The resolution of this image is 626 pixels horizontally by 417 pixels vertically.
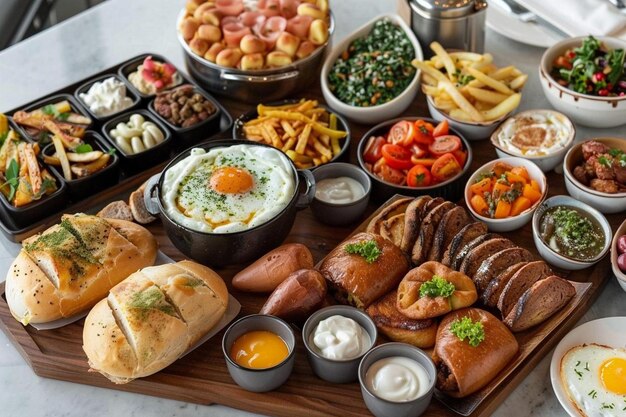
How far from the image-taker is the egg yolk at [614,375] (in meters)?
3.73

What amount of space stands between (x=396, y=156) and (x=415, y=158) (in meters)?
0.12

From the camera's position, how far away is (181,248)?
437cm

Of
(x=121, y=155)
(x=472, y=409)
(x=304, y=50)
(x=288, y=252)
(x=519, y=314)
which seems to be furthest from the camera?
(x=304, y=50)

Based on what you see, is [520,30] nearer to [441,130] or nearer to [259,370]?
[441,130]

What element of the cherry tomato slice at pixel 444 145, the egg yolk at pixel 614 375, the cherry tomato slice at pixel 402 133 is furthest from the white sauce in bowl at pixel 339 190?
the egg yolk at pixel 614 375

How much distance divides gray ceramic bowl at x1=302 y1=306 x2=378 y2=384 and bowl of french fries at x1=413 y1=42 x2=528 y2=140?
5.81 feet

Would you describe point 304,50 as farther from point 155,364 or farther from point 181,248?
point 155,364

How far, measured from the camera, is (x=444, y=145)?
4.94 meters

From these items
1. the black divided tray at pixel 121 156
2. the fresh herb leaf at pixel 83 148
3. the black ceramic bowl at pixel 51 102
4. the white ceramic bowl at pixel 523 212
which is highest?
the black ceramic bowl at pixel 51 102

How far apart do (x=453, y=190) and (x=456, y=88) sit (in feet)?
2.65

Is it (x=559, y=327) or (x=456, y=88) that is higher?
(x=456, y=88)

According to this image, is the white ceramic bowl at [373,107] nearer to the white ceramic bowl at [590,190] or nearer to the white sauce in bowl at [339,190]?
the white sauce in bowl at [339,190]

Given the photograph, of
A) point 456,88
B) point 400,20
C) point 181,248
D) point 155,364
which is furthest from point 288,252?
point 400,20

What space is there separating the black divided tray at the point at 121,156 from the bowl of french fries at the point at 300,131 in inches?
8.6
